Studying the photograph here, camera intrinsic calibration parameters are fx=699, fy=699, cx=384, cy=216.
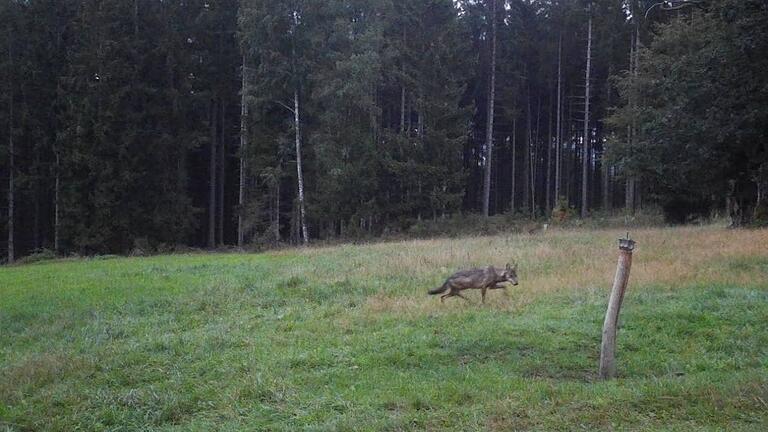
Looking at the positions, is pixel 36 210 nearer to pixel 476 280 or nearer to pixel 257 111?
pixel 257 111

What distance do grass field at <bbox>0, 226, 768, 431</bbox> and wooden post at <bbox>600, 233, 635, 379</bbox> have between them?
18 cm

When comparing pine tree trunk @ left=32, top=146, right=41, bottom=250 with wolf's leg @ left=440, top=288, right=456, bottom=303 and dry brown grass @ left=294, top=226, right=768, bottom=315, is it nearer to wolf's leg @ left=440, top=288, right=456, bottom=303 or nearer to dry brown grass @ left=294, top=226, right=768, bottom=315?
dry brown grass @ left=294, top=226, right=768, bottom=315

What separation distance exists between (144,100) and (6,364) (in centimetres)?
3167

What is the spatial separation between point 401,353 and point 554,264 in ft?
26.9

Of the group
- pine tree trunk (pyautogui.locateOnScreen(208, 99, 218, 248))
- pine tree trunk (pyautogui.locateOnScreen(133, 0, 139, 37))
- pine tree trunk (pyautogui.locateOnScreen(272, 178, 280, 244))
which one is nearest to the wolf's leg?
pine tree trunk (pyautogui.locateOnScreen(272, 178, 280, 244))

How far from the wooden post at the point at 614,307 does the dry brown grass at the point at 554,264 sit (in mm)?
3782

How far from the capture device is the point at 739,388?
6641 millimetres

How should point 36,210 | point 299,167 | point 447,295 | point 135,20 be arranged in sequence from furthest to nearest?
point 36,210 → point 135,20 → point 299,167 → point 447,295

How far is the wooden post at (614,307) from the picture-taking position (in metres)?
7.38

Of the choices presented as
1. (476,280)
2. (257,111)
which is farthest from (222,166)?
(476,280)

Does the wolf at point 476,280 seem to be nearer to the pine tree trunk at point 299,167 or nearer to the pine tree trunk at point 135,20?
the pine tree trunk at point 299,167

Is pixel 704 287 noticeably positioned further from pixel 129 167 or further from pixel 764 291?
pixel 129 167

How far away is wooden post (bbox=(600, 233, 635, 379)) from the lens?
7375mm

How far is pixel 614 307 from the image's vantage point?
7.48 m
